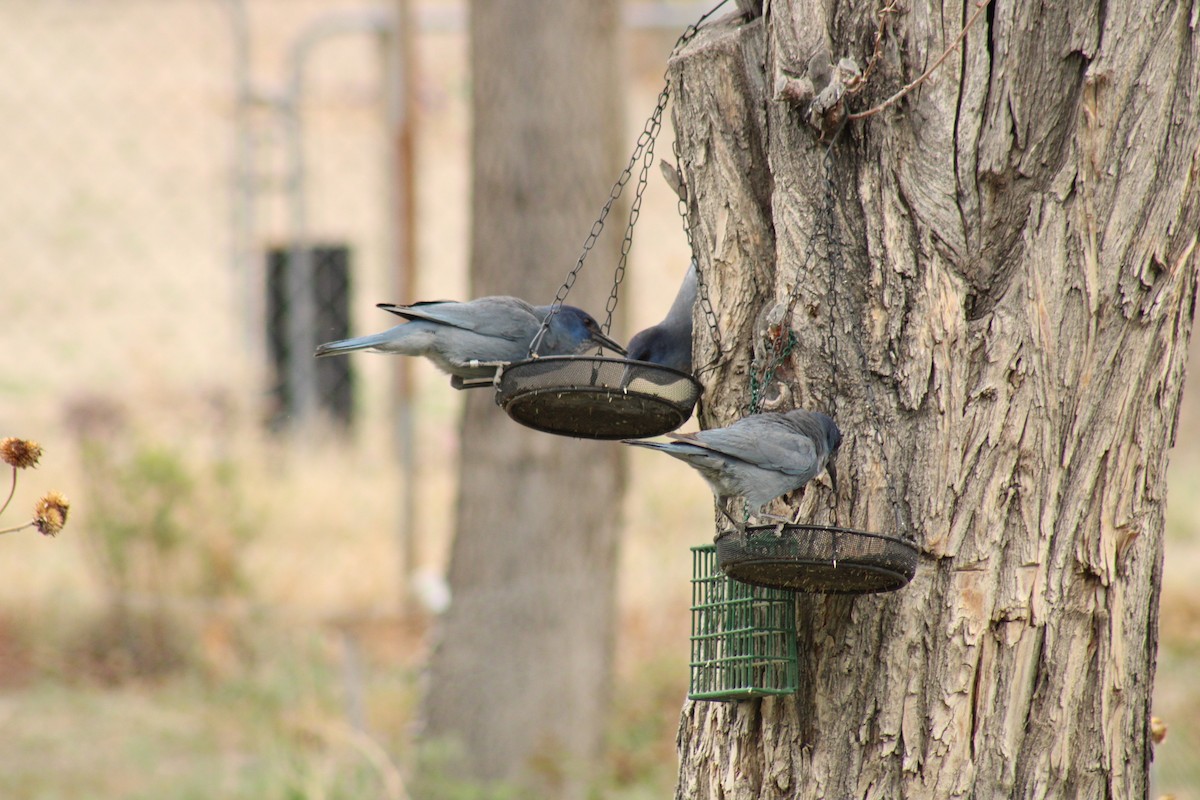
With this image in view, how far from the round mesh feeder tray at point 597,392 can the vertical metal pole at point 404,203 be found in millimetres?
6216

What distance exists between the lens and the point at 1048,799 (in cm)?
379

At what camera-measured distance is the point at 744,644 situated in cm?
418

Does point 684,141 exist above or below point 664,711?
above

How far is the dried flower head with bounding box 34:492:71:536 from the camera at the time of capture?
3.23 metres

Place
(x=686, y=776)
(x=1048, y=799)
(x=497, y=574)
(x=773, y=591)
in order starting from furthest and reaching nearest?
(x=497, y=574) < (x=686, y=776) < (x=773, y=591) < (x=1048, y=799)

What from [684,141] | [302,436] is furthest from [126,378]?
[684,141]

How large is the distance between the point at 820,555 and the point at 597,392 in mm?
791

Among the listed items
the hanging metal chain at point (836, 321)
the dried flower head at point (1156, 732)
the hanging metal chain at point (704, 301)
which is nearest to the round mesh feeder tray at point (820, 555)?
the hanging metal chain at point (836, 321)

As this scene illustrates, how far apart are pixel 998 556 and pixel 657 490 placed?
857 centimetres

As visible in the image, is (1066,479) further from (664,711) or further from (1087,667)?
(664,711)

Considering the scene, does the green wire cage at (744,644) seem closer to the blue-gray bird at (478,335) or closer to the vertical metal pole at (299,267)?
the blue-gray bird at (478,335)

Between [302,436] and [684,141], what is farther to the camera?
[302,436]

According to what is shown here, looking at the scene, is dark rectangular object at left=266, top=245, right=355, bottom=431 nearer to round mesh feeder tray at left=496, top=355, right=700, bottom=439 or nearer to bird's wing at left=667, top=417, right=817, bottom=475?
round mesh feeder tray at left=496, top=355, right=700, bottom=439

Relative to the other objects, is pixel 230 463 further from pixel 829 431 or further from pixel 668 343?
pixel 829 431
